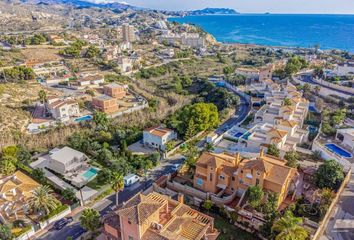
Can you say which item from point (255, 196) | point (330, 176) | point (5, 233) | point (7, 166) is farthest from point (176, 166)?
point (7, 166)

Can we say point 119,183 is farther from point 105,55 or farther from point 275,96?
point 105,55

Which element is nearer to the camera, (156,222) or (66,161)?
(156,222)

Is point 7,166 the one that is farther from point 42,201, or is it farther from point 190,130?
point 190,130

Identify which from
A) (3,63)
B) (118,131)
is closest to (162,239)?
(118,131)

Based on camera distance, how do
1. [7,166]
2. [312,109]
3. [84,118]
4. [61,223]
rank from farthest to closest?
[312,109] → [84,118] → [7,166] → [61,223]

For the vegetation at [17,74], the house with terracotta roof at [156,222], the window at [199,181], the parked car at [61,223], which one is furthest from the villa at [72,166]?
the vegetation at [17,74]

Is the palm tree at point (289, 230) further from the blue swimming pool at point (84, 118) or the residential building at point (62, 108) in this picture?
the residential building at point (62, 108)

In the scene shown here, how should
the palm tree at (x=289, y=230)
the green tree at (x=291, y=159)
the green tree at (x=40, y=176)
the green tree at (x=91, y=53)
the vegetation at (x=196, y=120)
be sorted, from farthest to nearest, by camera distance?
the green tree at (x=91, y=53) < the vegetation at (x=196, y=120) < the green tree at (x=40, y=176) < the green tree at (x=291, y=159) < the palm tree at (x=289, y=230)
